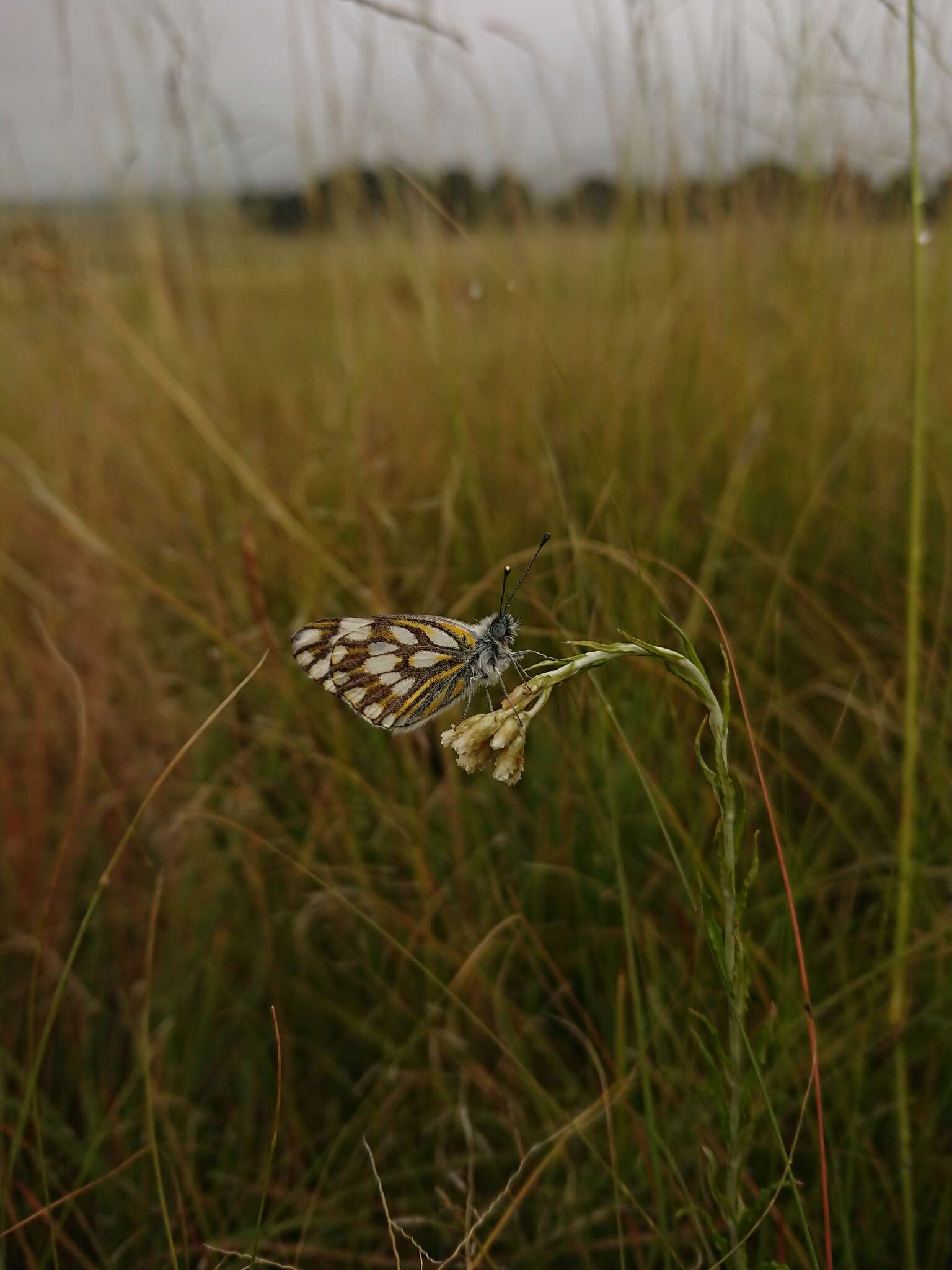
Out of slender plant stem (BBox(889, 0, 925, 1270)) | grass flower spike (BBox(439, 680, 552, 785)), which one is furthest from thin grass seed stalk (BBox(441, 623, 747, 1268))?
slender plant stem (BBox(889, 0, 925, 1270))

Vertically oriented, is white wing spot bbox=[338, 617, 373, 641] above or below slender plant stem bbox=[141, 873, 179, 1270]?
above

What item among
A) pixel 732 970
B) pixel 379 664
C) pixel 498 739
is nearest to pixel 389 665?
pixel 379 664

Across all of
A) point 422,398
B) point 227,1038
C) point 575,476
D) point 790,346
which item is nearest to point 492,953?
point 227,1038

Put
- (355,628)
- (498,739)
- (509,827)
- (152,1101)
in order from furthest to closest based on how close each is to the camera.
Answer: (509,827) < (152,1101) < (355,628) < (498,739)

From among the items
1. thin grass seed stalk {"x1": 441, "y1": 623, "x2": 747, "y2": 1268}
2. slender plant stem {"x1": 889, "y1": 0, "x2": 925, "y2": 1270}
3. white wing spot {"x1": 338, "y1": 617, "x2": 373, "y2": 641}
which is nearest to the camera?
thin grass seed stalk {"x1": 441, "y1": 623, "x2": 747, "y2": 1268}

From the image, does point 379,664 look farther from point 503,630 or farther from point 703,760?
point 703,760

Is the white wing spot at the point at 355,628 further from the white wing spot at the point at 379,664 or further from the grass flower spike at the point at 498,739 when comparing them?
the grass flower spike at the point at 498,739

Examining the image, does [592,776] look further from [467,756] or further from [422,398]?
[422,398]

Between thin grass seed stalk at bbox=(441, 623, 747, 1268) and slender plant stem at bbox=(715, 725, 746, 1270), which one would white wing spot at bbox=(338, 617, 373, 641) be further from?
slender plant stem at bbox=(715, 725, 746, 1270)
